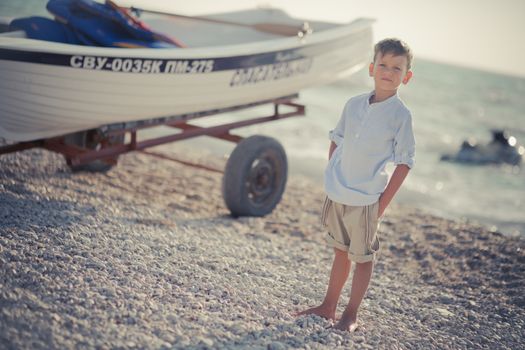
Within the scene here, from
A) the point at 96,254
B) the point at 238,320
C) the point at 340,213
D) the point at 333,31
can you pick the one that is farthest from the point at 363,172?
the point at 333,31

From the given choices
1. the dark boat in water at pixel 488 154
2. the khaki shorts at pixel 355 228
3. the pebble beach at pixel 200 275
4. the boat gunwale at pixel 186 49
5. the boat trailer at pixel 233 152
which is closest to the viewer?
the pebble beach at pixel 200 275

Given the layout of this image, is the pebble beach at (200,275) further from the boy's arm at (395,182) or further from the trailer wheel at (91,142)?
the boy's arm at (395,182)

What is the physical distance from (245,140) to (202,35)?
2808mm

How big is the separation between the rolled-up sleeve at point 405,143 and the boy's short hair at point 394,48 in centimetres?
32

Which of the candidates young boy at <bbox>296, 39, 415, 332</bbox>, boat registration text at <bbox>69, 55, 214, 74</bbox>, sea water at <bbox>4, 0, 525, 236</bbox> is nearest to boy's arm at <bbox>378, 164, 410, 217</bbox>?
young boy at <bbox>296, 39, 415, 332</bbox>

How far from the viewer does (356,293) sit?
9.48ft

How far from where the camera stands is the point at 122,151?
4.37 m

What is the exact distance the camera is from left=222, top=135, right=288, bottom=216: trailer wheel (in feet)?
15.6

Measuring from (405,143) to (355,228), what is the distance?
1.69 feet

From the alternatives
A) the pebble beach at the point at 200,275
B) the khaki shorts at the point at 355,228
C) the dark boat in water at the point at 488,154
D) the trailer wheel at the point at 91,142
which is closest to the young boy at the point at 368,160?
the khaki shorts at the point at 355,228

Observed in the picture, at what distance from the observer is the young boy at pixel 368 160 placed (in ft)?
8.73

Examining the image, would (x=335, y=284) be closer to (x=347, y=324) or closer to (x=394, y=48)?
(x=347, y=324)

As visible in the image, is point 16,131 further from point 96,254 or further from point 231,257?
point 231,257

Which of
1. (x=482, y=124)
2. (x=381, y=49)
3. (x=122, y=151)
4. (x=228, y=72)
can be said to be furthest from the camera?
(x=482, y=124)
